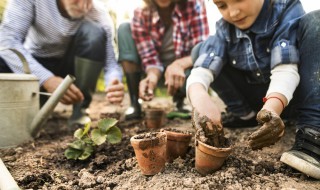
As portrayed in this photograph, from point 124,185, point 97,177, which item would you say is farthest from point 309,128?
point 97,177

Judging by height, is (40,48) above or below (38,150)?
above

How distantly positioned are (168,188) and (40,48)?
2223 mm

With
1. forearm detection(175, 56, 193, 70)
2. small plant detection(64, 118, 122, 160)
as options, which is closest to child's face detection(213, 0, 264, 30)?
forearm detection(175, 56, 193, 70)

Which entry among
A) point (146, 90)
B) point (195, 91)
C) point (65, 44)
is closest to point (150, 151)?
point (195, 91)

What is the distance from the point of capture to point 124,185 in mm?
1404

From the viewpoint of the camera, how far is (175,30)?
297 centimetres

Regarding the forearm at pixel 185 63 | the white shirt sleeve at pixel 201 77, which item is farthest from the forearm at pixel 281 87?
the forearm at pixel 185 63

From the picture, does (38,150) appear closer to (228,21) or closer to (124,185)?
(124,185)

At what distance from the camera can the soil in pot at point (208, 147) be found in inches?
53.8

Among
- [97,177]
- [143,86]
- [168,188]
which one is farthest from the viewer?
[143,86]

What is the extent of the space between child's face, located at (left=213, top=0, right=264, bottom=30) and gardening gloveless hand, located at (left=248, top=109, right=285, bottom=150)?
0.69m

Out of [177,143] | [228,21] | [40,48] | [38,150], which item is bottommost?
[38,150]

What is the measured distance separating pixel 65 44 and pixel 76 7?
0.44 meters

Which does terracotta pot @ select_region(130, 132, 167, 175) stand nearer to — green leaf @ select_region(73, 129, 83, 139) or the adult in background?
green leaf @ select_region(73, 129, 83, 139)
